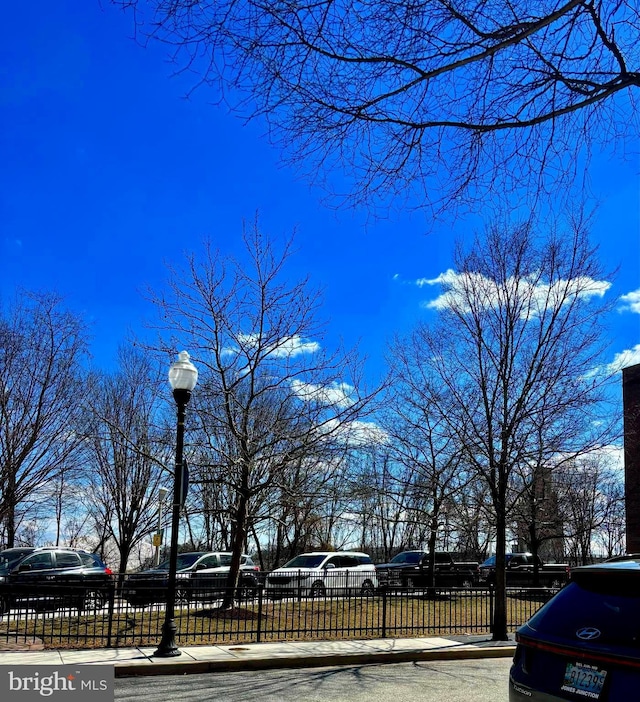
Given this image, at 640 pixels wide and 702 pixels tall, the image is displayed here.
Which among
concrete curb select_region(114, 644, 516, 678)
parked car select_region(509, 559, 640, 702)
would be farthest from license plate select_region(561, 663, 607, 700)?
concrete curb select_region(114, 644, 516, 678)

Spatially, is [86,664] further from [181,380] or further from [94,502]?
[94,502]

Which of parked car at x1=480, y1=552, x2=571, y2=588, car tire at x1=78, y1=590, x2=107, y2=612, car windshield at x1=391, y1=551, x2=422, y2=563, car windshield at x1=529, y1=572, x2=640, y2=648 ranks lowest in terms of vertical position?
parked car at x1=480, y1=552, x2=571, y2=588

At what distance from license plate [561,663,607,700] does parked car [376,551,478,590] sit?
2184 cm

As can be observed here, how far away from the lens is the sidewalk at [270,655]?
964 cm

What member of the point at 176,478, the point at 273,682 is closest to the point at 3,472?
the point at 176,478

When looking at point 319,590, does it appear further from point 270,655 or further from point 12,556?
point 12,556

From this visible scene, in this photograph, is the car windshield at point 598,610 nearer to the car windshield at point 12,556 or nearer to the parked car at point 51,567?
the parked car at point 51,567

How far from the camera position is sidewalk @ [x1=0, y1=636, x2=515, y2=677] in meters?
9.64

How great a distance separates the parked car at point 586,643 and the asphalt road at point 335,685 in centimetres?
400

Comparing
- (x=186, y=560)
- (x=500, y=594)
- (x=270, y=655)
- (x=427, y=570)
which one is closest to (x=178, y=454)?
(x=270, y=655)

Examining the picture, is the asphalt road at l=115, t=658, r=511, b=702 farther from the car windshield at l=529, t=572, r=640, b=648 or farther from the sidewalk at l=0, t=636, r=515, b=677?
the car windshield at l=529, t=572, r=640, b=648

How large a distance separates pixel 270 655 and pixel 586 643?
767 cm

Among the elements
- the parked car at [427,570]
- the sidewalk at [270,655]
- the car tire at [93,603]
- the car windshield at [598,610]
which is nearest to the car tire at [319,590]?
the sidewalk at [270,655]

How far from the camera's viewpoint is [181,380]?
1148 cm
